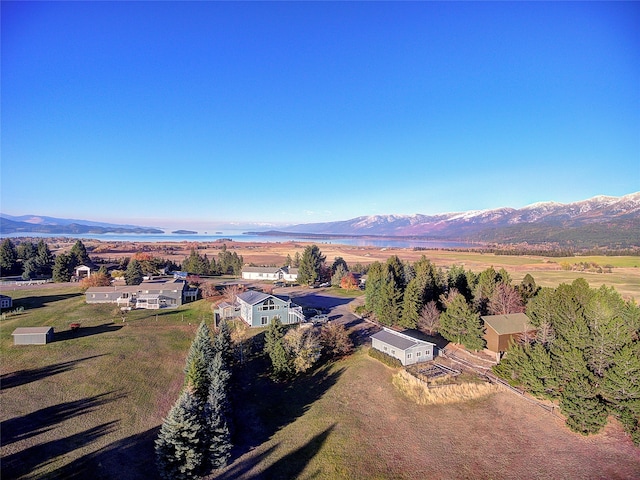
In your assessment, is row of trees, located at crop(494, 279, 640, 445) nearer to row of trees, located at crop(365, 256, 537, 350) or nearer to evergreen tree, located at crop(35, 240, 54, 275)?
row of trees, located at crop(365, 256, 537, 350)

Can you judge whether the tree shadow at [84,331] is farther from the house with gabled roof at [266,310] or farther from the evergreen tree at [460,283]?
the evergreen tree at [460,283]

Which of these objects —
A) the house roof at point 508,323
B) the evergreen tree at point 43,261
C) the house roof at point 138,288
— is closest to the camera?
the house roof at point 508,323

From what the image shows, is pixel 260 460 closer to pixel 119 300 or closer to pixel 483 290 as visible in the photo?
pixel 483 290

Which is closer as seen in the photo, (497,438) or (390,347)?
(497,438)

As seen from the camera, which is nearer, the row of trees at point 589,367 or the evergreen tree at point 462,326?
the row of trees at point 589,367

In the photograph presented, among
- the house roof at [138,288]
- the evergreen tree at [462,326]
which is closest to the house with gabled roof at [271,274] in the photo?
the house roof at [138,288]

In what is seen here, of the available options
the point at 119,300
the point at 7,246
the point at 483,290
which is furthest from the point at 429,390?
the point at 7,246
